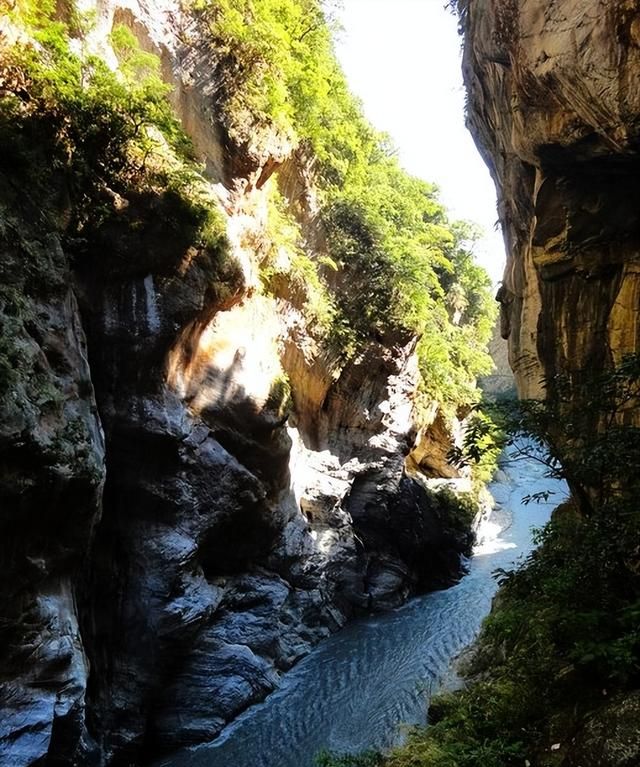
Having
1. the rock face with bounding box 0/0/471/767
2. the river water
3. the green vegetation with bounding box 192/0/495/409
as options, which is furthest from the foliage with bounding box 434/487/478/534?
the rock face with bounding box 0/0/471/767

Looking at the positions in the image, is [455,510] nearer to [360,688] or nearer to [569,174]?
[360,688]

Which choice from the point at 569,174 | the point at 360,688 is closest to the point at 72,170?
the point at 569,174

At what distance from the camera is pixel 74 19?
973 centimetres

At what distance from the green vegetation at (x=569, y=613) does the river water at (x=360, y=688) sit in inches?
40.0

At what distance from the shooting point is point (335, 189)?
17.9 metres

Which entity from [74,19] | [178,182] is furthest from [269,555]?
[74,19]

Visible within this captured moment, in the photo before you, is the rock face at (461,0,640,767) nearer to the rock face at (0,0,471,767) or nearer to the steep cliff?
the steep cliff

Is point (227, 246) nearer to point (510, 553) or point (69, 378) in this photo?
point (69, 378)

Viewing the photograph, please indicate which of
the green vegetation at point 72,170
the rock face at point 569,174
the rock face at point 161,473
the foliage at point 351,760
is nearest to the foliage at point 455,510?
the rock face at point 161,473

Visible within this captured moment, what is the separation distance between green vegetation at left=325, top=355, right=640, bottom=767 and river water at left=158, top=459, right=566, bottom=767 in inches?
40.0

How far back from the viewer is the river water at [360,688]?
923 centimetres

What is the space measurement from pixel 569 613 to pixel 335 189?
1537 cm

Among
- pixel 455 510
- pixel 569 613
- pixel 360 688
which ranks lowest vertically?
pixel 360 688

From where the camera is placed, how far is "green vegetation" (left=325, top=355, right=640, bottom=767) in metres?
5.19
